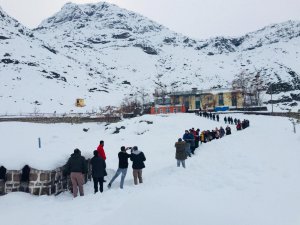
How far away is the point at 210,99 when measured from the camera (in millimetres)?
87562

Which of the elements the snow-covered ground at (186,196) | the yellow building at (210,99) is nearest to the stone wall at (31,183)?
the snow-covered ground at (186,196)

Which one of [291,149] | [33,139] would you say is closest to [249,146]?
[291,149]

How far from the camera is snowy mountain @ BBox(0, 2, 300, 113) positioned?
87812 mm

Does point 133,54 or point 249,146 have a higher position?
point 133,54

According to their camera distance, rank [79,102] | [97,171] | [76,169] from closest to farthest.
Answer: [76,169] → [97,171] → [79,102]

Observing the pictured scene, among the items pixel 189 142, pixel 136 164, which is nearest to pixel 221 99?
pixel 189 142

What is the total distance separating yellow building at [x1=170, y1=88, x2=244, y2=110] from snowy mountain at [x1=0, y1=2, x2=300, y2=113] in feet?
37.7

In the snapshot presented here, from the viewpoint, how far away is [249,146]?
65.0ft

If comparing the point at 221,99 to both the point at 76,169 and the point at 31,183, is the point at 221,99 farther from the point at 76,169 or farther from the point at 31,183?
the point at 31,183

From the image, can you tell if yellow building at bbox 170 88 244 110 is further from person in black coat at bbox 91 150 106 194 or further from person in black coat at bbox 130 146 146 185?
person in black coat at bbox 91 150 106 194

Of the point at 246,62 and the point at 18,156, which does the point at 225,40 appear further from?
the point at 18,156

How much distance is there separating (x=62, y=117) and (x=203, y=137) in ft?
142

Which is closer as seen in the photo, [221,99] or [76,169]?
[76,169]

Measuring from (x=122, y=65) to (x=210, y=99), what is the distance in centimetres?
7030
